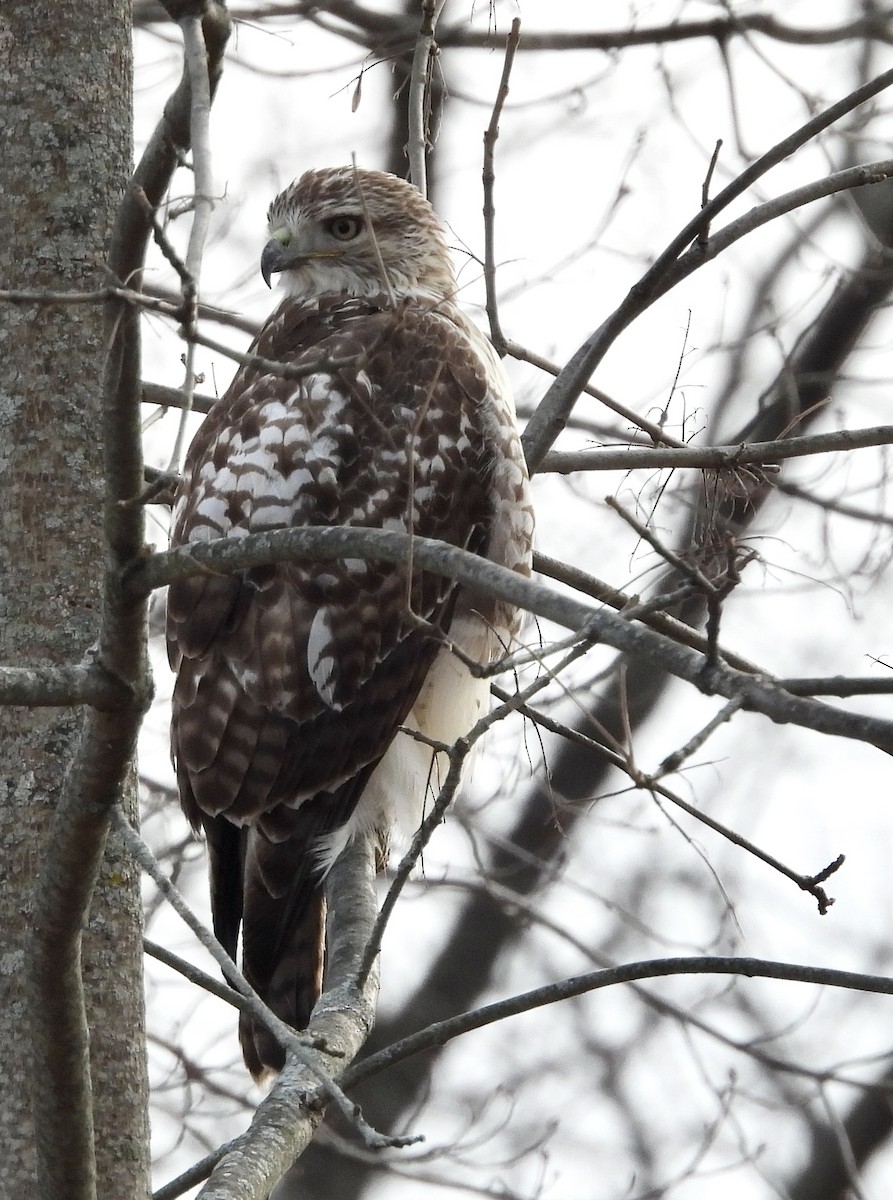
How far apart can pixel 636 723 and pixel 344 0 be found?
3091mm

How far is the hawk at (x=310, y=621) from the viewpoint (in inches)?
149

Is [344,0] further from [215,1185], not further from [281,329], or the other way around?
[215,1185]

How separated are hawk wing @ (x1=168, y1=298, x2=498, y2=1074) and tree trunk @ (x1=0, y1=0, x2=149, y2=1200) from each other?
0.65 metres

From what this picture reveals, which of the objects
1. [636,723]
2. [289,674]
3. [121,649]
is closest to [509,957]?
[636,723]

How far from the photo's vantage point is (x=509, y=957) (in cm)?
730

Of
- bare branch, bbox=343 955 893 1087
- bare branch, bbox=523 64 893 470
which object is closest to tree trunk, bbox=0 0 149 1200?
bare branch, bbox=343 955 893 1087

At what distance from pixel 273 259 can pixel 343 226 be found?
0.71 feet

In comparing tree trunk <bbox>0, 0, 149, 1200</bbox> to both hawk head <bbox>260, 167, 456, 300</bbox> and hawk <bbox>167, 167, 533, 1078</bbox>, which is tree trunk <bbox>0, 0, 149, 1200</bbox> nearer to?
hawk <bbox>167, 167, 533, 1078</bbox>

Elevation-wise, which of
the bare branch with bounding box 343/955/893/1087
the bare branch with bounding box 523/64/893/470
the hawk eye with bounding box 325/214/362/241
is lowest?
the bare branch with bounding box 343/955/893/1087

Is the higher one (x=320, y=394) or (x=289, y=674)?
(x=320, y=394)

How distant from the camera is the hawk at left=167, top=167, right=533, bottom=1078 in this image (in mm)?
3787

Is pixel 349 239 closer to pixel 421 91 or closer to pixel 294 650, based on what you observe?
pixel 421 91

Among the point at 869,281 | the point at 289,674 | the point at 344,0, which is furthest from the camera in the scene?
the point at 869,281

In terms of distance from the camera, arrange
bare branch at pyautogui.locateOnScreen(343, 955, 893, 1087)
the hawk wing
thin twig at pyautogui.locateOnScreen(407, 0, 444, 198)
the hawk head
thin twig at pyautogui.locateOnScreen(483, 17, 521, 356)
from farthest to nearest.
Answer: the hawk head
the hawk wing
thin twig at pyautogui.locateOnScreen(407, 0, 444, 198)
thin twig at pyautogui.locateOnScreen(483, 17, 521, 356)
bare branch at pyautogui.locateOnScreen(343, 955, 893, 1087)
